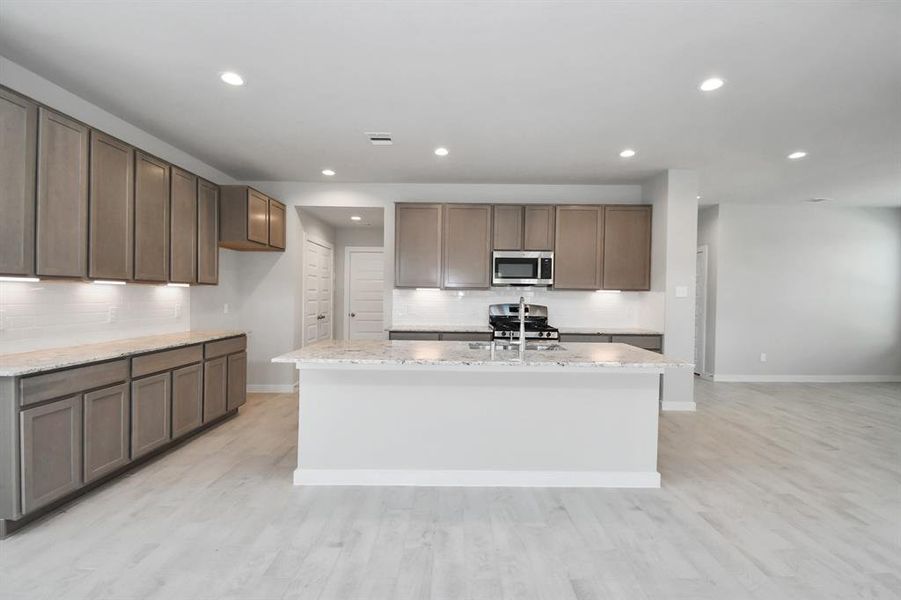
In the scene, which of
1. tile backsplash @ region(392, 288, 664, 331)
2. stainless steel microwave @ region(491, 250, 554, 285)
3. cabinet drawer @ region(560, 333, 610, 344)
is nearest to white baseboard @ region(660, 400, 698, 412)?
cabinet drawer @ region(560, 333, 610, 344)

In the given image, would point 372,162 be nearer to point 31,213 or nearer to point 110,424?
point 31,213

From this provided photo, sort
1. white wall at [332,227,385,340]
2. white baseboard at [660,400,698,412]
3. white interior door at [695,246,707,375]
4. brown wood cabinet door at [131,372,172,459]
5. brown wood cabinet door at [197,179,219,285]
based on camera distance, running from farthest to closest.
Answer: white wall at [332,227,385,340], white interior door at [695,246,707,375], white baseboard at [660,400,698,412], brown wood cabinet door at [197,179,219,285], brown wood cabinet door at [131,372,172,459]

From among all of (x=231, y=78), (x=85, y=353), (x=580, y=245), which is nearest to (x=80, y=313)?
(x=85, y=353)

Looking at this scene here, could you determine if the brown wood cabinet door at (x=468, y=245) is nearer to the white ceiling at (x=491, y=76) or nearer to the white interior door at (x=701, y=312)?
the white ceiling at (x=491, y=76)

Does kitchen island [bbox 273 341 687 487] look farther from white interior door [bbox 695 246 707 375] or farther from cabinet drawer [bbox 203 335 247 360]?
white interior door [bbox 695 246 707 375]

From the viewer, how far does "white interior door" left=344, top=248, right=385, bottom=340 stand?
756cm

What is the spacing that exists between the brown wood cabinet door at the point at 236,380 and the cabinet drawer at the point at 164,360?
0.54m

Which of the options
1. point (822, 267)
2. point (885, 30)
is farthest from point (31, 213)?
point (822, 267)

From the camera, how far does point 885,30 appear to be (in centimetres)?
229

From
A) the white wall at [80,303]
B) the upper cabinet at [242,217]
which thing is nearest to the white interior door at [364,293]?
the upper cabinet at [242,217]

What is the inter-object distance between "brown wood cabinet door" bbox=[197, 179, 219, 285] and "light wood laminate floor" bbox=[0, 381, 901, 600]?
178cm

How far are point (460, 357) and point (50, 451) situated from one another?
2.39 metres

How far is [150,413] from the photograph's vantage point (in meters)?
3.24

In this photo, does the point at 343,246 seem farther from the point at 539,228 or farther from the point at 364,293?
the point at 539,228
